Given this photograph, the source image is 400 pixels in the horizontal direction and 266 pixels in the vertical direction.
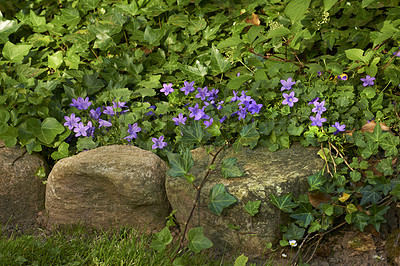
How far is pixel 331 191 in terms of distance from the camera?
7.62ft

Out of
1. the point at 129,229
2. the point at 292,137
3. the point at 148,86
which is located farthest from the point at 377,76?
the point at 129,229

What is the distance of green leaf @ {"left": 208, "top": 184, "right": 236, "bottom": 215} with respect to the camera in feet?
7.51

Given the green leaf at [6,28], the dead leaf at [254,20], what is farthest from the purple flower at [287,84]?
the green leaf at [6,28]

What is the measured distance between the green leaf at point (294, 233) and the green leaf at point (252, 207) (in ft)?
0.73

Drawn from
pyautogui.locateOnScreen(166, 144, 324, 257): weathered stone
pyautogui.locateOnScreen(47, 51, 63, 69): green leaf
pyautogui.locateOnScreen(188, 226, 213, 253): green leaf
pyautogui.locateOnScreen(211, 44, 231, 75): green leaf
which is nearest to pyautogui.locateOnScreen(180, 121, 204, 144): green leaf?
pyautogui.locateOnScreen(166, 144, 324, 257): weathered stone

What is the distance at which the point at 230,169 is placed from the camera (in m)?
2.43

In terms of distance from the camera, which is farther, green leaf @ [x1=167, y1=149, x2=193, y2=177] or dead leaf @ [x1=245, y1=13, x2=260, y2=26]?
dead leaf @ [x1=245, y1=13, x2=260, y2=26]

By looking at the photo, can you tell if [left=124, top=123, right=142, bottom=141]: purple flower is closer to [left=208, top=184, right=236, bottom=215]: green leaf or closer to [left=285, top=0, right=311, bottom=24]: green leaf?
[left=208, top=184, right=236, bottom=215]: green leaf

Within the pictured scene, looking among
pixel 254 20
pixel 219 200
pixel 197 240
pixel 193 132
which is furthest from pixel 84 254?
pixel 254 20

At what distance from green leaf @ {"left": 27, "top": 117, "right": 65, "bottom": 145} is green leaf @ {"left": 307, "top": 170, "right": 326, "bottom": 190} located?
5.47 ft

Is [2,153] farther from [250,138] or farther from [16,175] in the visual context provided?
[250,138]

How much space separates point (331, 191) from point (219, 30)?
1.93 metres

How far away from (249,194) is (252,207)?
0.08 meters

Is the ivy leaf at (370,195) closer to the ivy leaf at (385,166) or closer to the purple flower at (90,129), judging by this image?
the ivy leaf at (385,166)
